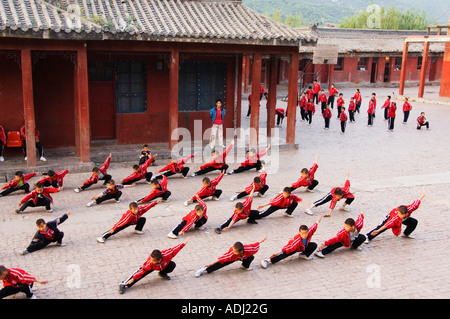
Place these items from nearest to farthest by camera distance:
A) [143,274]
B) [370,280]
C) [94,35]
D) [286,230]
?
[143,274] → [370,280] → [286,230] → [94,35]

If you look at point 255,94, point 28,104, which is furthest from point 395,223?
point 28,104

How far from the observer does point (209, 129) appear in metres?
17.2

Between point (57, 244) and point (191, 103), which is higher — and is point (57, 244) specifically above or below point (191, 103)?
below

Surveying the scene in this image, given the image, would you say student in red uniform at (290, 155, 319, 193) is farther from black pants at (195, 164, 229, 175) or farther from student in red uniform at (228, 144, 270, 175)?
black pants at (195, 164, 229, 175)

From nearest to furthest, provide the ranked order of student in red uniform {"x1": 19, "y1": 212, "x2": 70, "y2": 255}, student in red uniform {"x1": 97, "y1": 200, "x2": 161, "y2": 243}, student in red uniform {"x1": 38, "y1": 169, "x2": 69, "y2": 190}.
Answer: student in red uniform {"x1": 19, "y1": 212, "x2": 70, "y2": 255} → student in red uniform {"x1": 97, "y1": 200, "x2": 161, "y2": 243} → student in red uniform {"x1": 38, "y1": 169, "x2": 69, "y2": 190}

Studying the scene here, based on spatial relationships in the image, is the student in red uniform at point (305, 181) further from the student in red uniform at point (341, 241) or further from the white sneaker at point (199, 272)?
the white sneaker at point (199, 272)

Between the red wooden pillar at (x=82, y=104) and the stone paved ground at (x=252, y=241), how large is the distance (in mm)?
895

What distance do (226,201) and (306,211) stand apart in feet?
6.22

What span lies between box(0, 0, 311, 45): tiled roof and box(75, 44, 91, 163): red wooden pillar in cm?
97

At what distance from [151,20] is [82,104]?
3.18m

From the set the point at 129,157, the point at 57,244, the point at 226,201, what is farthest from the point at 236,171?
the point at 57,244

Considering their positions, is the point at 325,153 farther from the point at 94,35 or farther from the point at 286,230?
the point at 94,35

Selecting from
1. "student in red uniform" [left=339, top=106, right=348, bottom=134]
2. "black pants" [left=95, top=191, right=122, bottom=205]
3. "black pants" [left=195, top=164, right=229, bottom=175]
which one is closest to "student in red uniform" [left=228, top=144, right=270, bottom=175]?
"black pants" [left=195, top=164, right=229, bottom=175]

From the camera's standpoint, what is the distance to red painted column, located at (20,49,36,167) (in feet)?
40.0
